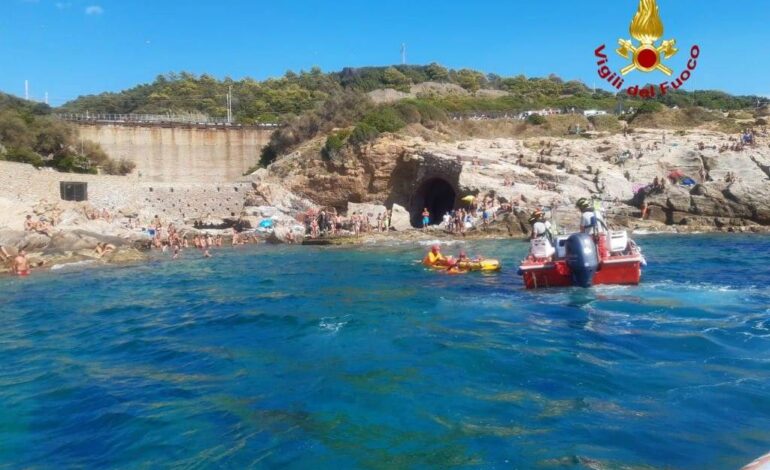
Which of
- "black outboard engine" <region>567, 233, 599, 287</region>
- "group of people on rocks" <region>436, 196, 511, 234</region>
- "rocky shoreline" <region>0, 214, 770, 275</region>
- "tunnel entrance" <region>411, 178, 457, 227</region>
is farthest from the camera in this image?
"tunnel entrance" <region>411, 178, 457, 227</region>

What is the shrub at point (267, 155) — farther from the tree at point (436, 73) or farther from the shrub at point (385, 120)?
the tree at point (436, 73)

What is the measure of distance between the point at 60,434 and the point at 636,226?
1099 inches

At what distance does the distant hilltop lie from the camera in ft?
205

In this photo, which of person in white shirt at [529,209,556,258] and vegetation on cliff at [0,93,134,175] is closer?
person in white shirt at [529,209,556,258]

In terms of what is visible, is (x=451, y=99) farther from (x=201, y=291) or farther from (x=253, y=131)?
(x=201, y=291)

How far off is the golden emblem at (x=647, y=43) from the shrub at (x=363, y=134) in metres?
25.4

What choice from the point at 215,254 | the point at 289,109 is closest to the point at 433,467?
the point at 215,254

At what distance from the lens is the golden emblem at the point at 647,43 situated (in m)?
14.7

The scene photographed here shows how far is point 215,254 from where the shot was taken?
1087 inches

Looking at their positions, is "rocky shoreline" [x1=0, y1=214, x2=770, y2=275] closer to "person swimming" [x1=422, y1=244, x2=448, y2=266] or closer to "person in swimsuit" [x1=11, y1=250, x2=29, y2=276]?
"person in swimsuit" [x1=11, y1=250, x2=29, y2=276]

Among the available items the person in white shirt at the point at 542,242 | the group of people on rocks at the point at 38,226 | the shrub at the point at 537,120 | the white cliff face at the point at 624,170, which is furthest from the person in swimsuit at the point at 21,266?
the shrub at the point at 537,120

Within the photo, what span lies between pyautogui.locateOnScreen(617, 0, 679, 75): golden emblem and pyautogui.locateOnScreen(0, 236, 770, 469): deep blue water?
5261 millimetres

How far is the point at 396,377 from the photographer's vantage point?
886 cm

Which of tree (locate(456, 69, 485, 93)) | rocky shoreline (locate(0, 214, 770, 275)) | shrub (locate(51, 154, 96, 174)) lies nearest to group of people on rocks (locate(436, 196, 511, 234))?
rocky shoreline (locate(0, 214, 770, 275))
